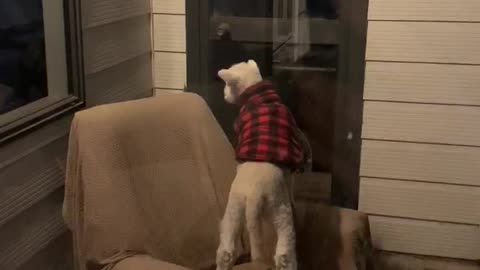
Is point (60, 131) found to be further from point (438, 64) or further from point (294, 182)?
point (438, 64)

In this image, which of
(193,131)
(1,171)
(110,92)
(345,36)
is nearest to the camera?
(1,171)

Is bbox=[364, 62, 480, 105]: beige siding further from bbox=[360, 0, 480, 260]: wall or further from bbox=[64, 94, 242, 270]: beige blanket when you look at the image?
bbox=[64, 94, 242, 270]: beige blanket

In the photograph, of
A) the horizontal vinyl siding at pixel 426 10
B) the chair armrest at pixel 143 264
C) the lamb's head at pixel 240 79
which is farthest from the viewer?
the horizontal vinyl siding at pixel 426 10

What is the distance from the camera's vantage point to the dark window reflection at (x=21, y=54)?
1.87 meters

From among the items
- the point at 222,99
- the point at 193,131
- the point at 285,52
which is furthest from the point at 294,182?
the point at 285,52

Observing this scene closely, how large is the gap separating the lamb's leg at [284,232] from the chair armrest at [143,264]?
0.26 meters

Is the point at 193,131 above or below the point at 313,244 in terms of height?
above

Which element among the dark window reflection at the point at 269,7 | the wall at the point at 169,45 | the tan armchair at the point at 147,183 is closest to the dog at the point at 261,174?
the tan armchair at the point at 147,183

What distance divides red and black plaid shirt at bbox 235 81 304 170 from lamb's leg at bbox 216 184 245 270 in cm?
11

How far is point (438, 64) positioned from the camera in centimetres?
240

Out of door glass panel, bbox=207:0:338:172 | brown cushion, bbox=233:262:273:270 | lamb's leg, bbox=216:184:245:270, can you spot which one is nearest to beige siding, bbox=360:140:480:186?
door glass panel, bbox=207:0:338:172

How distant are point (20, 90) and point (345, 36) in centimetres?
111

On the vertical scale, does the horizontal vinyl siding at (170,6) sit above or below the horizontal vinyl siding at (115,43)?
above

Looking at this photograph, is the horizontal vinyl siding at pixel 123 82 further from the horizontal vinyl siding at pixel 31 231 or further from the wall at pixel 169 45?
the horizontal vinyl siding at pixel 31 231
